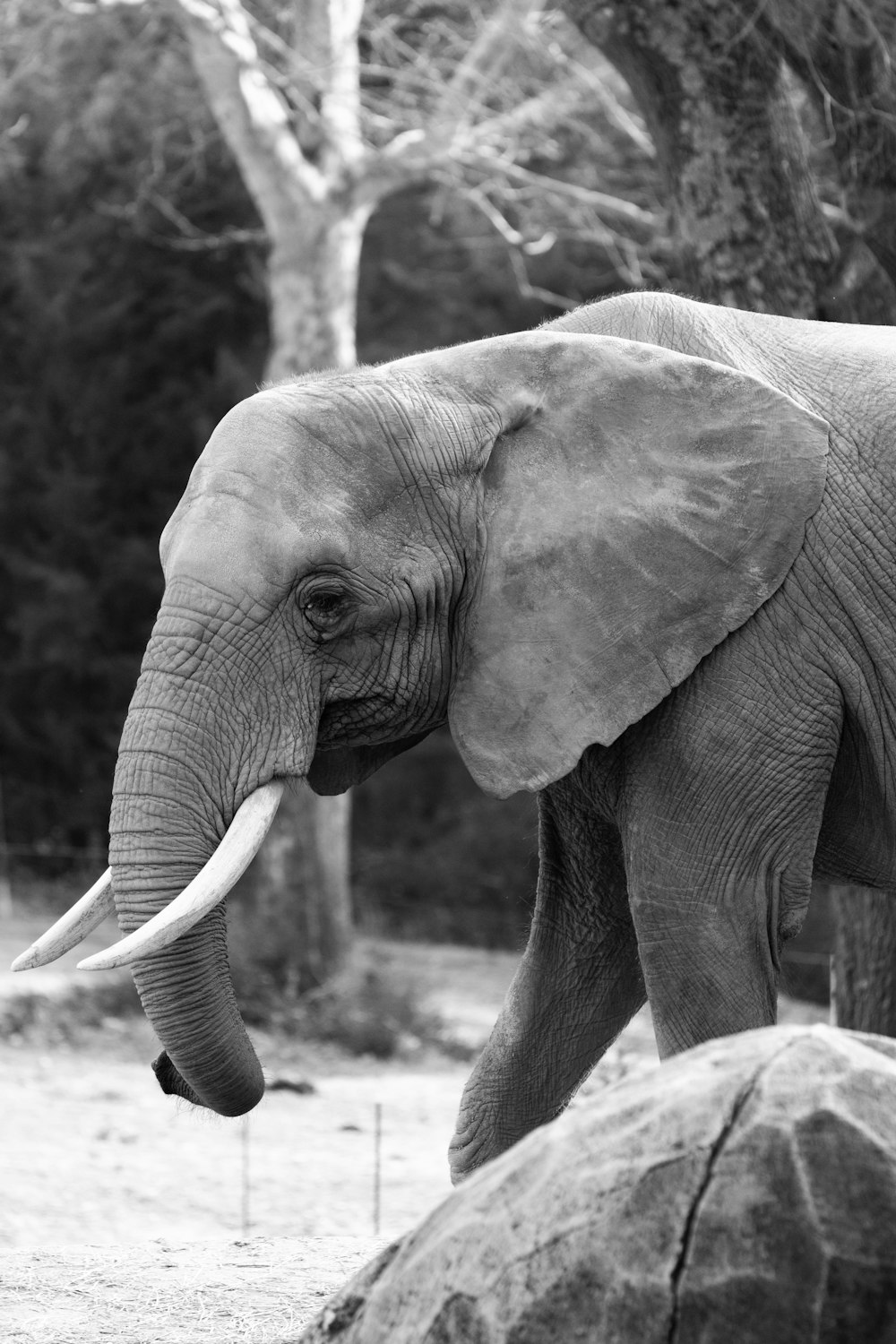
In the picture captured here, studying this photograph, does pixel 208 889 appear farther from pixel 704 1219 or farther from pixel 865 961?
pixel 865 961

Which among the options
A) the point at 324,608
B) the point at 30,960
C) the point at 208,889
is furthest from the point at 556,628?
the point at 30,960

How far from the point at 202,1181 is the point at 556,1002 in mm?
4434

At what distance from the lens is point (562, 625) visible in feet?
13.1

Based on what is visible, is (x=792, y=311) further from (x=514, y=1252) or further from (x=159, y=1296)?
(x=514, y=1252)

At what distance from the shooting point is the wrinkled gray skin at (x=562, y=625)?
12.6 feet

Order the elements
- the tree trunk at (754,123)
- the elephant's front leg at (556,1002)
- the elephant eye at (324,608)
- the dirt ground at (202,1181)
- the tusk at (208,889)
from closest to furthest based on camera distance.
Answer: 1. the tusk at (208,889)
2. the elephant eye at (324,608)
3. the elephant's front leg at (556,1002)
4. the dirt ground at (202,1181)
5. the tree trunk at (754,123)

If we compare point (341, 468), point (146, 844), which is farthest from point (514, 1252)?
point (341, 468)

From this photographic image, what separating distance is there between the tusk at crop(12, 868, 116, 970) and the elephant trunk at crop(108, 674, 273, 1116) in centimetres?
16

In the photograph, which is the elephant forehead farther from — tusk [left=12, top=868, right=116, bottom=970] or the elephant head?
tusk [left=12, top=868, right=116, bottom=970]

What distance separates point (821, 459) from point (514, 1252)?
6.38 feet

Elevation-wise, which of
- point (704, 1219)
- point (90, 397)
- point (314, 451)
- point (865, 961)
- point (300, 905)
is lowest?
point (300, 905)

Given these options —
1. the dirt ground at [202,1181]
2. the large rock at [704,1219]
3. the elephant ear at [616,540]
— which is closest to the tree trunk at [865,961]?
the dirt ground at [202,1181]

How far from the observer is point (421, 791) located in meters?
17.8

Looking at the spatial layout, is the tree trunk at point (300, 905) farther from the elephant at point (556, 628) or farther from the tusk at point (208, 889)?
the tusk at point (208, 889)
